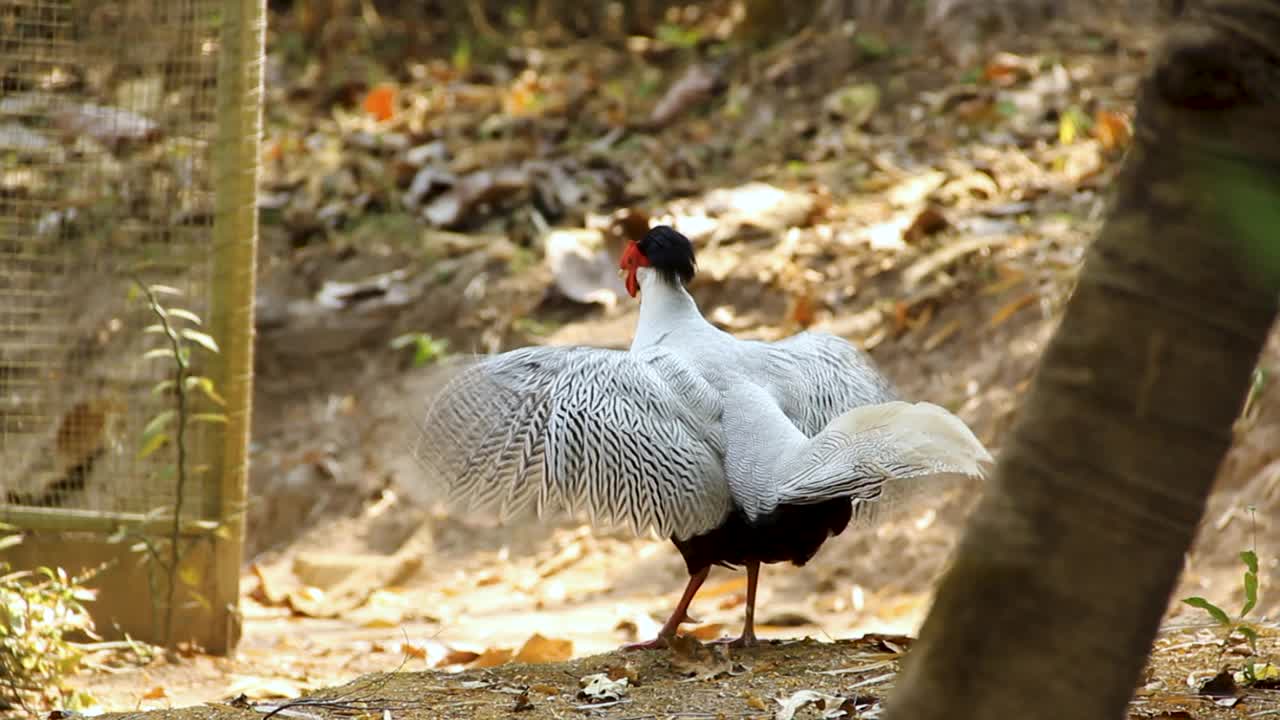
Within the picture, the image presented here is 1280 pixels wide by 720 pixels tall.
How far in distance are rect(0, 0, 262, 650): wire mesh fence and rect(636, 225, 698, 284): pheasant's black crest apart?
4.39ft

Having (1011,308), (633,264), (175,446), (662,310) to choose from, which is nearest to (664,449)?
(662,310)

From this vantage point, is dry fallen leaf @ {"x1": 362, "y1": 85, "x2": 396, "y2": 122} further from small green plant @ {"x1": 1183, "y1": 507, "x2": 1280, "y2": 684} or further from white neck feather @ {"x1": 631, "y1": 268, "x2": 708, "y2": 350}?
small green plant @ {"x1": 1183, "y1": 507, "x2": 1280, "y2": 684}

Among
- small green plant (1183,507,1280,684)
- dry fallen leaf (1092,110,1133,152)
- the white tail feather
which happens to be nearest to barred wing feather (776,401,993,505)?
the white tail feather

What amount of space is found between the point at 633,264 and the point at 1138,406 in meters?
2.89

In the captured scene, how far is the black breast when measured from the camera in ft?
11.5

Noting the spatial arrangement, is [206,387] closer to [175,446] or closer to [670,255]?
[175,446]

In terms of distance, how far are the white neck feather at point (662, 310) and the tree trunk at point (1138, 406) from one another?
2.54 metres

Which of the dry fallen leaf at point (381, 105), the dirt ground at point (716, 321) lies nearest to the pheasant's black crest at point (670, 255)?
the dirt ground at point (716, 321)

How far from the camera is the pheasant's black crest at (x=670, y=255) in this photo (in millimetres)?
4227

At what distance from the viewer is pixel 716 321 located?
6660 mm

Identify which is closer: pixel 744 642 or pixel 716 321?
pixel 744 642

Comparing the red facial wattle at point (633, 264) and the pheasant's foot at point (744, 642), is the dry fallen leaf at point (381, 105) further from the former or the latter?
the pheasant's foot at point (744, 642)

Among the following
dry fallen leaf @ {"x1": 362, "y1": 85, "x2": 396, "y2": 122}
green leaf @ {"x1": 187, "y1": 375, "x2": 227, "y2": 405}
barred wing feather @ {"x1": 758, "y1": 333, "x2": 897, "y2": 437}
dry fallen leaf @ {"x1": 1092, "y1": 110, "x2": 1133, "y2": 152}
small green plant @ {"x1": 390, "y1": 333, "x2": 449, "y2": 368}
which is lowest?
small green plant @ {"x1": 390, "y1": 333, "x2": 449, "y2": 368}

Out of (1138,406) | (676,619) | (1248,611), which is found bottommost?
(676,619)
